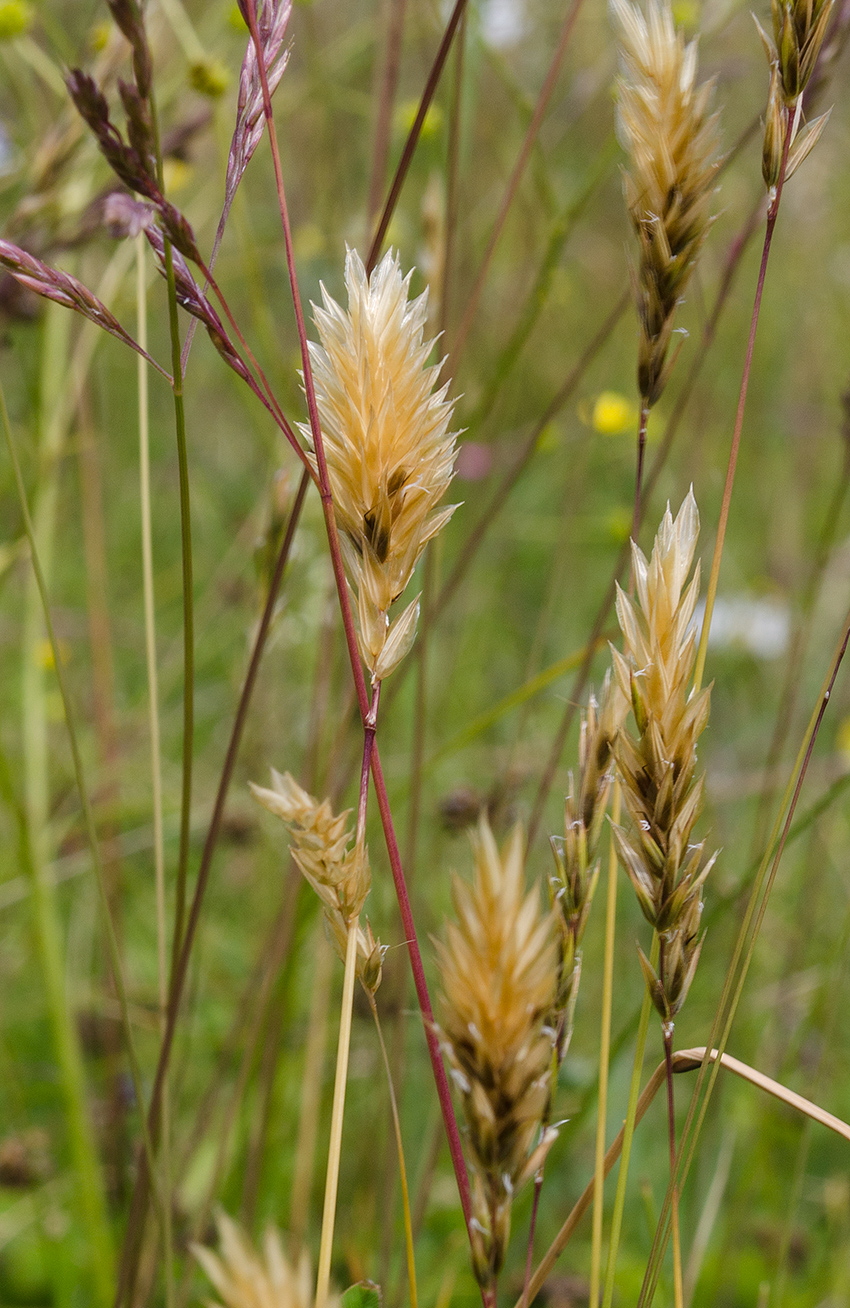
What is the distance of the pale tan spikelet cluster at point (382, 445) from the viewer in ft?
0.96

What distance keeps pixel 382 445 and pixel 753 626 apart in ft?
4.79

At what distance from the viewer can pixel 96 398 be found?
1.17 meters

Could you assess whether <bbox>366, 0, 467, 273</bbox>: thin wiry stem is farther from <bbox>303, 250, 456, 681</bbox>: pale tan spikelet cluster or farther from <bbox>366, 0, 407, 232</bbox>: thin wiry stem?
<bbox>366, 0, 407, 232</bbox>: thin wiry stem

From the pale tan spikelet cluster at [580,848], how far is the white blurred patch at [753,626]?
4.37ft

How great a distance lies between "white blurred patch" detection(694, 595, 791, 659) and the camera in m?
1.61

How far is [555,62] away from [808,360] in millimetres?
2030

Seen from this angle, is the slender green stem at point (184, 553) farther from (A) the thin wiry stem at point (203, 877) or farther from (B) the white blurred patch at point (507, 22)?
(B) the white blurred patch at point (507, 22)

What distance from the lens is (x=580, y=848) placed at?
0.30m

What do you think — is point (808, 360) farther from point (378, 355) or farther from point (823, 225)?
point (378, 355)

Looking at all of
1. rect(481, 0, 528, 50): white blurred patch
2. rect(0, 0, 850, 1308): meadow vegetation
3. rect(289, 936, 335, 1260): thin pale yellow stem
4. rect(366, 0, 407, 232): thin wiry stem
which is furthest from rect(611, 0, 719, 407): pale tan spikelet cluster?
rect(481, 0, 528, 50): white blurred patch

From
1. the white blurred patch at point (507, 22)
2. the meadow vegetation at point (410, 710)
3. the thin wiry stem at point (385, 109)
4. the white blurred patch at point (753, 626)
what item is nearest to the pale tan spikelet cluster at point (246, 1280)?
the meadow vegetation at point (410, 710)

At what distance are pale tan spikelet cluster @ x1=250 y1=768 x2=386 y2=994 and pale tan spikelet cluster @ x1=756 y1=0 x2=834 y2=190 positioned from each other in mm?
245

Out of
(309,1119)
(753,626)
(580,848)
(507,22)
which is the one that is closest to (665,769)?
(580,848)

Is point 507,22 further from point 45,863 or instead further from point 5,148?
point 45,863
